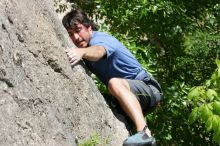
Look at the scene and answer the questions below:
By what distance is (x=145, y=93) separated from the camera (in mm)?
5199

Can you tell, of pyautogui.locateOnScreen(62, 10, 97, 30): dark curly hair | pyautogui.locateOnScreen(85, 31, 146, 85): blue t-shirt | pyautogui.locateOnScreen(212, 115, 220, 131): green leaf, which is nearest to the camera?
pyautogui.locateOnScreen(212, 115, 220, 131): green leaf

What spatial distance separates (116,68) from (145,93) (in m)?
0.37

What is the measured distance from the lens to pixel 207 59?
688cm

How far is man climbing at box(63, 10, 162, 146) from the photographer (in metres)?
4.88

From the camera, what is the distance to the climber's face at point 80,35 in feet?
17.0

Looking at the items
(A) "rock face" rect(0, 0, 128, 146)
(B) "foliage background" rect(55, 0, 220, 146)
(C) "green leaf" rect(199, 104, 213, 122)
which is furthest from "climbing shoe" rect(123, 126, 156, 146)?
(B) "foliage background" rect(55, 0, 220, 146)

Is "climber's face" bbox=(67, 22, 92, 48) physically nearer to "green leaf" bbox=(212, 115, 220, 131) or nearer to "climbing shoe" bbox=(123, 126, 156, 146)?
"climbing shoe" bbox=(123, 126, 156, 146)

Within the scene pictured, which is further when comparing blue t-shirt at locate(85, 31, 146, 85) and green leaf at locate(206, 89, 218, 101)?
blue t-shirt at locate(85, 31, 146, 85)

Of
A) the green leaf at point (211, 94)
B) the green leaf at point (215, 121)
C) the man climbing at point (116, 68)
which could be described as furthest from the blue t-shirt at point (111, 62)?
the green leaf at point (215, 121)

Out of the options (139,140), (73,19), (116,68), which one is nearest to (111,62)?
(116,68)

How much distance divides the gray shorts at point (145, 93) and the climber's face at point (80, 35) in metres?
0.55

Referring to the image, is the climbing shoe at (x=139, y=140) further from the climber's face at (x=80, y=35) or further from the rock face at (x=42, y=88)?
the climber's face at (x=80, y=35)

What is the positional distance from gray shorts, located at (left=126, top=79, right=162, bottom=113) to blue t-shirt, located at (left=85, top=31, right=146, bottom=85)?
14cm

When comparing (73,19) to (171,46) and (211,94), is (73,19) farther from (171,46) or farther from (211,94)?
(171,46)
